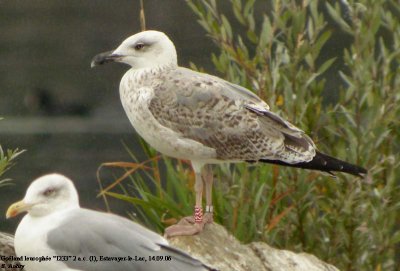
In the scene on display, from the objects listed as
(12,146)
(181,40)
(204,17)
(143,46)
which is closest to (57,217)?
(143,46)

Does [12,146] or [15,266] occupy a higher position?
[15,266]

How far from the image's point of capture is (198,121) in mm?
5477

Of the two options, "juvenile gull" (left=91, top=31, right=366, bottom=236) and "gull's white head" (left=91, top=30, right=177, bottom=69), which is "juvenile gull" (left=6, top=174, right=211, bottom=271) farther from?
"gull's white head" (left=91, top=30, right=177, bottom=69)

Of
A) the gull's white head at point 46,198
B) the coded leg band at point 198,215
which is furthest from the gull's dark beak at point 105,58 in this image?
the gull's white head at point 46,198

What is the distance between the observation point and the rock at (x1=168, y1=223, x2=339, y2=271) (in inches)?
209

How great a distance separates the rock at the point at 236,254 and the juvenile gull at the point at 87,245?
70 centimetres

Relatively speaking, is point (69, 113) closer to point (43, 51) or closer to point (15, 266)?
point (43, 51)

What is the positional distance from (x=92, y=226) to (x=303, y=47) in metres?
1.96

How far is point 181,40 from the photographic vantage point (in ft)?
30.7

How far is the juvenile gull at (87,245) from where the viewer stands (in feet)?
14.8

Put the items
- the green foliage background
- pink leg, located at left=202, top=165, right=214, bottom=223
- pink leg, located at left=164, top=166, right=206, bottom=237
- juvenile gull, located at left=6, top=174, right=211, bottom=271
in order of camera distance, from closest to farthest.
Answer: juvenile gull, located at left=6, top=174, right=211, bottom=271 < pink leg, located at left=164, top=166, right=206, bottom=237 < pink leg, located at left=202, top=165, right=214, bottom=223 < the green foliage background

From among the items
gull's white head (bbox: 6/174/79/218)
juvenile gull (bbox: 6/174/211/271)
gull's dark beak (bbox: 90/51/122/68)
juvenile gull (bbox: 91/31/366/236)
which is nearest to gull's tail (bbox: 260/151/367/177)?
juvenile gull (bbox: 91/31/366/236)

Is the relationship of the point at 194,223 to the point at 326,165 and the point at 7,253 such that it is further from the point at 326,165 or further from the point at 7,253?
the point at 7,253

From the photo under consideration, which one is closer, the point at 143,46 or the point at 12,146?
the point at 143,46
